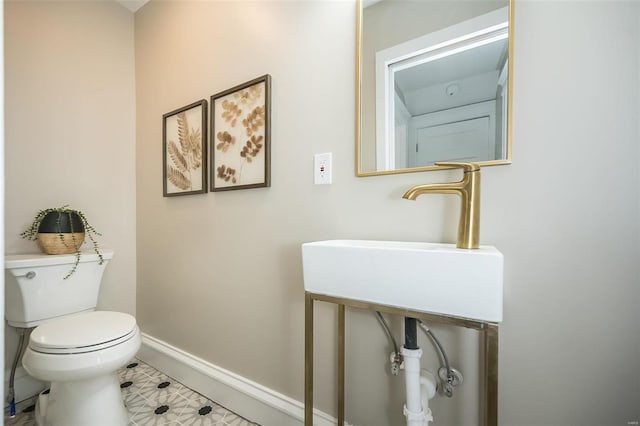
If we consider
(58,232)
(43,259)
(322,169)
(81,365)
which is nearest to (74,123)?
(58,232)

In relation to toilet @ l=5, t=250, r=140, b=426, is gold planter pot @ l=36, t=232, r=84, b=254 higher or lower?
higher

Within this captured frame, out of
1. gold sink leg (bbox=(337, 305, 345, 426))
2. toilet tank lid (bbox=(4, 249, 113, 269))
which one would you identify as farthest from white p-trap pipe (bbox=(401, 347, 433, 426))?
toilet tank lid (bbox=(4, 249, 113, 269))

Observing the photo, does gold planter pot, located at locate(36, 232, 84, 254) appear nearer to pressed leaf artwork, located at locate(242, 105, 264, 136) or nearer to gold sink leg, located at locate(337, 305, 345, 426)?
pressed leaf artwork, located at locate(242, 105, 264, 136)

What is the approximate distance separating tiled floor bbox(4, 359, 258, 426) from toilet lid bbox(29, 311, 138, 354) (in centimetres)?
46

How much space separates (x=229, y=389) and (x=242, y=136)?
1.28 meters

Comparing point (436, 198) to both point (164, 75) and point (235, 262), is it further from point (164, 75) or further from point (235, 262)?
point (164, 75)

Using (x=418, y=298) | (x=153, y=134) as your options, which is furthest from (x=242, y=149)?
(x=418, y=298)

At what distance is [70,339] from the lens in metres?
1.05

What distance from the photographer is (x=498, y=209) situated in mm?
829

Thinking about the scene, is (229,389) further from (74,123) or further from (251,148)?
(74,123)

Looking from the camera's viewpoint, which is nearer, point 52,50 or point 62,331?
point 62,331

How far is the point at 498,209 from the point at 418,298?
15.5 inches

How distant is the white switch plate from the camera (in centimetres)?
111

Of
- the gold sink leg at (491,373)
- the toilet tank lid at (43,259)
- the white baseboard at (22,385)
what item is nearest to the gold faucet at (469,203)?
the gold sink leg at (491,373)
